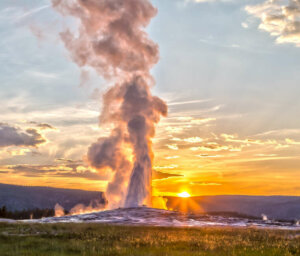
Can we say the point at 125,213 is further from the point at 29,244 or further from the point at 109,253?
the point at 109,253

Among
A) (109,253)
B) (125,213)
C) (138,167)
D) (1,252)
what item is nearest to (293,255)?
(109,253)

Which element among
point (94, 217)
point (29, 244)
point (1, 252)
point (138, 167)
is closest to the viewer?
point (1, 252)

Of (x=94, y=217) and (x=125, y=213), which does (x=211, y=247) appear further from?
(x=125, y=213)

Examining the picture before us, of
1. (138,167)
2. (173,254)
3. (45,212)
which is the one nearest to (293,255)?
(173,254)

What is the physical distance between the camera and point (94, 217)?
74.7 metres

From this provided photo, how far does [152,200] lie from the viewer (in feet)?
365

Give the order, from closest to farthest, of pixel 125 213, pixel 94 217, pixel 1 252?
pixel 1 252 → pixel 94 217 → pixel 125 213

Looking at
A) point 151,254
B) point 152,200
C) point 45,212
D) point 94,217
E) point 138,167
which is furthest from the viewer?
point 45,212

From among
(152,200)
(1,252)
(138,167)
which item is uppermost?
(138,167)

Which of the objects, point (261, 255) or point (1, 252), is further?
point (1, 252)

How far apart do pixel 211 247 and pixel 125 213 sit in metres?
61.7

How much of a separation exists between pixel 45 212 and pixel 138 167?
10560cm

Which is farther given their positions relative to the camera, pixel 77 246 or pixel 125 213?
pixel 125 213

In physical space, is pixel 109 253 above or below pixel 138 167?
below
